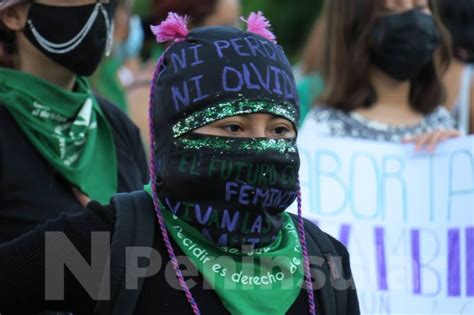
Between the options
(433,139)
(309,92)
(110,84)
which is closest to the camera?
(433,139)

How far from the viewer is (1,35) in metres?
3.47

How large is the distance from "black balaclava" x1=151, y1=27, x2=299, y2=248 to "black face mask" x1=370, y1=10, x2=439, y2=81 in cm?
203

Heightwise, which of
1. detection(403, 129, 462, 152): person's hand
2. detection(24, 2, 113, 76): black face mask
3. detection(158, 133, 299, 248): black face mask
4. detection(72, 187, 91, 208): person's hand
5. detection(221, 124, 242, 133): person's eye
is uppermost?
detection(24, 2, 113, 76): black face mask

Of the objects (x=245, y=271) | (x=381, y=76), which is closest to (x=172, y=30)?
(x=245, y=271)

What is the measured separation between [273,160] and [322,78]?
2.44 m

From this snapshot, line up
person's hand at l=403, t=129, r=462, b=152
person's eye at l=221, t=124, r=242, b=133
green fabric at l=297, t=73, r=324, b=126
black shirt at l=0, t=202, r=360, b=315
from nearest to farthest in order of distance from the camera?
black shirt at l=0, t=202, r=360, b=315
person's eye at l=221, t=124, r=242, b=133
person's hand at l=403, t=129, r=462, b=152
green fabric at l=297, t=73, r=324, b=126

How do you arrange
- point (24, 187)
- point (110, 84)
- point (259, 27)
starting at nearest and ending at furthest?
point (259, 27), point (24, 187), point (110, 84)

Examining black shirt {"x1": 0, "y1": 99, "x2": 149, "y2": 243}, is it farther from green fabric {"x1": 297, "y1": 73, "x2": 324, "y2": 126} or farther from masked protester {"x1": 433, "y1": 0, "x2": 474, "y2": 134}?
masked protester {"x1": 433, "y1": 0, "x2": 474, "y2": 134}

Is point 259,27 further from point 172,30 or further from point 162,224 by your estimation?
point 162,224

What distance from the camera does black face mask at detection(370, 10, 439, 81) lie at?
14.7 ft

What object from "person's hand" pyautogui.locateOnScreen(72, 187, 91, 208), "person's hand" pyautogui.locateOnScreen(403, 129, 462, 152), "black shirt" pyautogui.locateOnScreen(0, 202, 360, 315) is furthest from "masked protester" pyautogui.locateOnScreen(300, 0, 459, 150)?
"black shirt" pyautogui.locateOnScreen(0, 202, 360, 315)

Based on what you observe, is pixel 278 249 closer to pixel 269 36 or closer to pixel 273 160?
pixel 273 160

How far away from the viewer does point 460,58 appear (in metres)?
5.66

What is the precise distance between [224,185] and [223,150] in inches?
3.3
